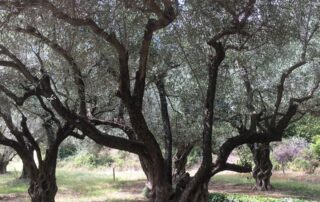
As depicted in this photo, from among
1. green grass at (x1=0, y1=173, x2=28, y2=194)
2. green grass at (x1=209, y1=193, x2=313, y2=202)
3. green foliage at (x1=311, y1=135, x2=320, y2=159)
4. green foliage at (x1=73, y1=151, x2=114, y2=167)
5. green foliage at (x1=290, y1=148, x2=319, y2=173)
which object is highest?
green foliage at (x1=73, y1=151, x2=114, y2=167)

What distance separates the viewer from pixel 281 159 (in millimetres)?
30438

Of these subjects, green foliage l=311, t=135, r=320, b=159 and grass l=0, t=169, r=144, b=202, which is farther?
green foliage l=311, t=135, r=320, b=159

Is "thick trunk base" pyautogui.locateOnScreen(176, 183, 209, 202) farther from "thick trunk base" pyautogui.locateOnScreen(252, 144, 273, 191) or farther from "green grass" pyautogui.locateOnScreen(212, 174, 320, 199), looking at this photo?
"thick trunk base" pyautogui.locateOnScreen(252, 144, 273, 191)

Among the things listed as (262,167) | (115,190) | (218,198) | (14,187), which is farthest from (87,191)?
(218,198)

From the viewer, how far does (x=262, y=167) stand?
22.0m

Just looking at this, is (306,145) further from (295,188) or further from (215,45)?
(215,45)

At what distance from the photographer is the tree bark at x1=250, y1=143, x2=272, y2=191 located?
21.8 meters

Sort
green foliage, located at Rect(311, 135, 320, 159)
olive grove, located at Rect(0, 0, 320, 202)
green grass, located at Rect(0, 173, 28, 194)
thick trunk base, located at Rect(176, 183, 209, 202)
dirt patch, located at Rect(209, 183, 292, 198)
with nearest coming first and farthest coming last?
olive grove, located at Rect(0, 0, 320, 202), thick trunk base, located at Rect(176, 183, 209, 202), dirt patch, located at Rect(209, 183, 292, 198), green grass, located at Rect(0, 173, 28, 194), green foliage, located at Rect(311, 135, 320, 159)

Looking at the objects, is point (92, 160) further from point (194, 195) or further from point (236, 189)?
point (194, 195)

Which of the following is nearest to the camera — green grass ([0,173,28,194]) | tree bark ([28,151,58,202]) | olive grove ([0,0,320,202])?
olive grove ([0,0,320,202])

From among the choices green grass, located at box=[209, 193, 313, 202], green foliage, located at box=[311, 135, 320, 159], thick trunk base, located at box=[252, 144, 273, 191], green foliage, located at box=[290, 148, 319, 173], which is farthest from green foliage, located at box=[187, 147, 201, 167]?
green grass, located at box=[209, 193, 313, 202]

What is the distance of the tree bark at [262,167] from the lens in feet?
71.4

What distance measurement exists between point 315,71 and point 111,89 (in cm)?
559

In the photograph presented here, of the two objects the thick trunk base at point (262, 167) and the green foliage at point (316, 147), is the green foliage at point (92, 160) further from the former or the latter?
the thick trunk base at point (262, 167)
